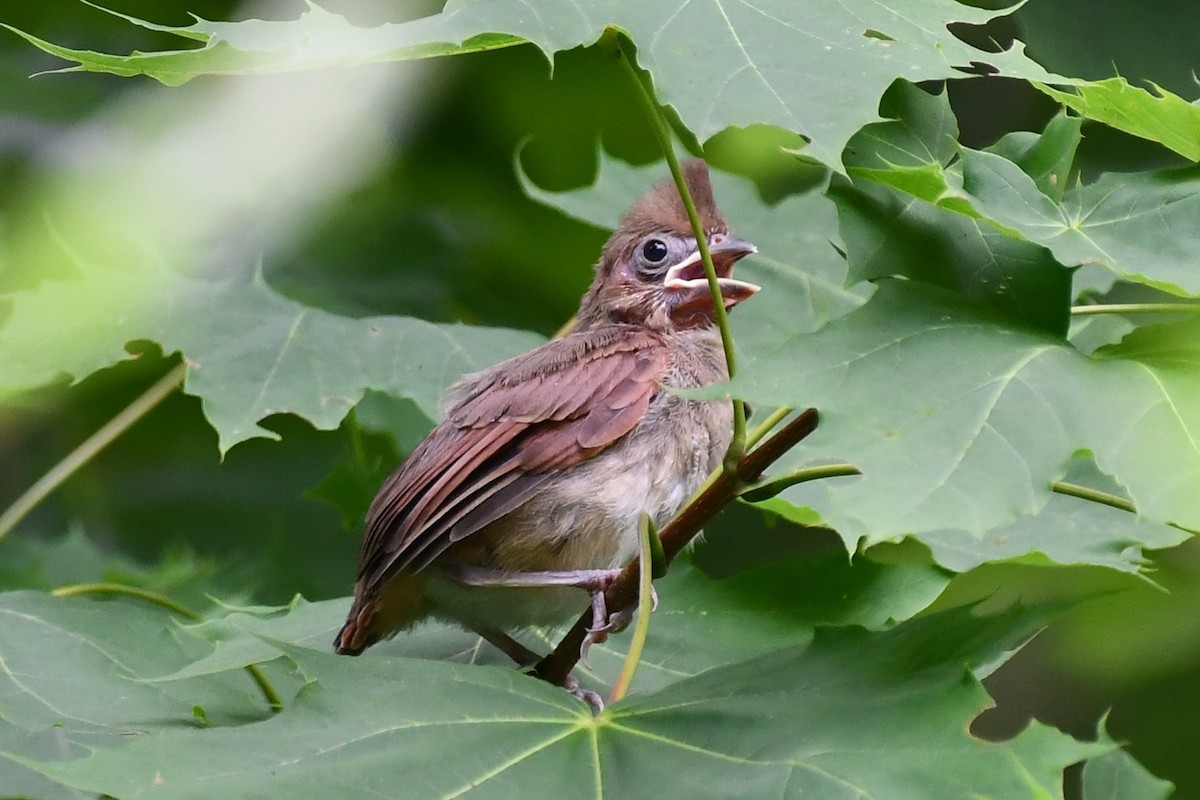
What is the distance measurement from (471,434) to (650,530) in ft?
2.54

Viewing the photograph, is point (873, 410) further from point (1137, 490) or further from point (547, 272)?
point (547, 272)

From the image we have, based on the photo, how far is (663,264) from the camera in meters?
3.36

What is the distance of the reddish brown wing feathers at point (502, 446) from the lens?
272 cm

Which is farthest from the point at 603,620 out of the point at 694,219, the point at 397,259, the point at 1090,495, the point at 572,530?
the point at 397,259

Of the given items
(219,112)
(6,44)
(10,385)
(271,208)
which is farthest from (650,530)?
(6,44)

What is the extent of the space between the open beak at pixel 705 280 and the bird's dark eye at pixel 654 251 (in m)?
0.06

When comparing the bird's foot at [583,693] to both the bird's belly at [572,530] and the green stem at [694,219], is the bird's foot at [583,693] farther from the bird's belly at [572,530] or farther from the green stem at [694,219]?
the green stem at [694,219]

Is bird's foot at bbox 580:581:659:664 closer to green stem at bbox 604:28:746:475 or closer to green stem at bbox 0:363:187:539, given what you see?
green stem at bbox 604:28:746:475

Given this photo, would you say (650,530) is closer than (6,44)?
Yes

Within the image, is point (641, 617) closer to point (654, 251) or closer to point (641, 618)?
point (641, 618)

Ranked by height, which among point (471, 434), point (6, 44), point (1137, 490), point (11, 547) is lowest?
point (11, 547)

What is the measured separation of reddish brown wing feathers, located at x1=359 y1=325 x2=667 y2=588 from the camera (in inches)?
107

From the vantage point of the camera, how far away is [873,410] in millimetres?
1756

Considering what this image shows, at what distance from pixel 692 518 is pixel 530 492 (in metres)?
0.69
